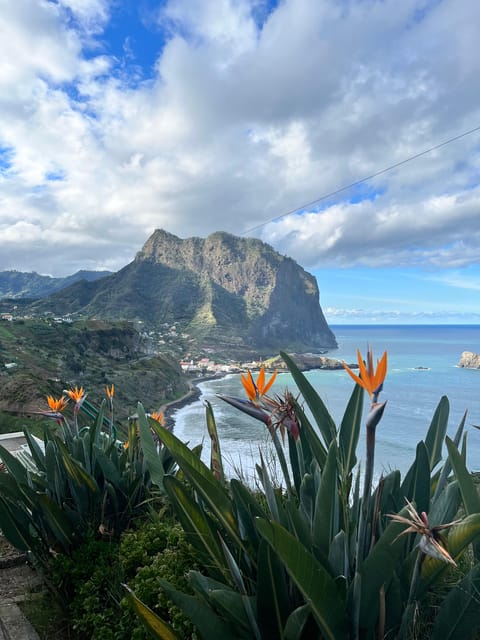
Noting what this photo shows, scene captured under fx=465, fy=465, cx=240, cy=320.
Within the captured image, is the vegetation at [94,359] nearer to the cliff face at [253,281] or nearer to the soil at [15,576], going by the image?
the soil at [15,576]

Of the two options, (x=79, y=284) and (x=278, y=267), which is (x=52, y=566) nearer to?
(x=79, y=284)

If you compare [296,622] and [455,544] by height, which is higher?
[455,544]

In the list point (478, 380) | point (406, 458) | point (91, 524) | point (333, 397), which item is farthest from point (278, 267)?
point (91, 524)

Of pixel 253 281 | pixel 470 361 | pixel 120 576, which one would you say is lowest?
pixel 470 361

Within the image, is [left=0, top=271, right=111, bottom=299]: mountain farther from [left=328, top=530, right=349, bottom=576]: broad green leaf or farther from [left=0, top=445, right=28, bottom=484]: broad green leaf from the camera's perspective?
[left=328, top=530, right=349, bottom=576]: broad green leaf

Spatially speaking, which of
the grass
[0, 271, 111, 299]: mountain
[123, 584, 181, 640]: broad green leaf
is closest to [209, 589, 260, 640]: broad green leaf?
[123, 584, 181, 640]: broad green leaf

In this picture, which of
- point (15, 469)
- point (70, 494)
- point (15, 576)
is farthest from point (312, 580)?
point (15, 576)

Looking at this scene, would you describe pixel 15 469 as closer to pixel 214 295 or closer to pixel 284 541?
pixel 284 541
